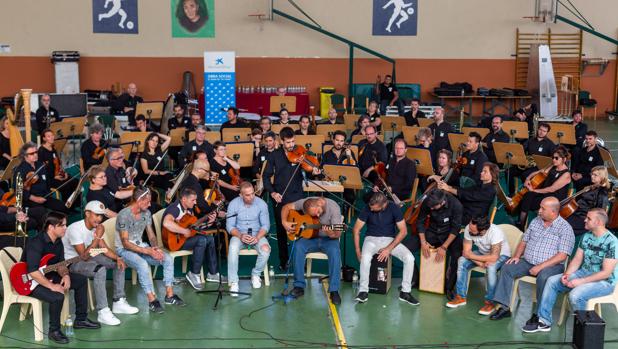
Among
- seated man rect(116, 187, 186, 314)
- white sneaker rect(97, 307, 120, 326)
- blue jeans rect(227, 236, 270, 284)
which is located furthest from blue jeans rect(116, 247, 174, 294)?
blue jeans rect(227, 236, 270, 284)

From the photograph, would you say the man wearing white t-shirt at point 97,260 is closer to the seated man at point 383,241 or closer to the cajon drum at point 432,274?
the seated man at point 383,241

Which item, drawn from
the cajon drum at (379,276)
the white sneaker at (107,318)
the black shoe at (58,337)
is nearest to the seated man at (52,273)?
the black shoe at (58,337)

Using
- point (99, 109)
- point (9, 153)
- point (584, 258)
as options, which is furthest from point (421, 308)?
point (99, 109)

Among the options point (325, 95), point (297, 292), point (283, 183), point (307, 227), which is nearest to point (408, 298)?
point (297, 292)

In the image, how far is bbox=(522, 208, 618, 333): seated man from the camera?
7.70m

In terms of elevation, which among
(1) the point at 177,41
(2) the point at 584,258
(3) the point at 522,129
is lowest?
(2) the point at 584,258

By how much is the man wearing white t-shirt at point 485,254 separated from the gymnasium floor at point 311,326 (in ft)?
0.85

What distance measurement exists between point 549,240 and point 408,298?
156 cm

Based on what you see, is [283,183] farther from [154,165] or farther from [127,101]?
[127,101]

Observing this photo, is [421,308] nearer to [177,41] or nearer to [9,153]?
[9,153]

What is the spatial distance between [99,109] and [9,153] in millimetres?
5982

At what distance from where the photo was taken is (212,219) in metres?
9.01

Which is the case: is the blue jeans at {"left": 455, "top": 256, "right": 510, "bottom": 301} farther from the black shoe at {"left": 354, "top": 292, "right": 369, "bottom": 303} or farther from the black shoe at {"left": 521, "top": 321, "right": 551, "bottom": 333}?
the black shoe at {"left": 354, "top": 292, "right": 369, "bottom": 303}

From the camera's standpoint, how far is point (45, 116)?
14.7 metres
